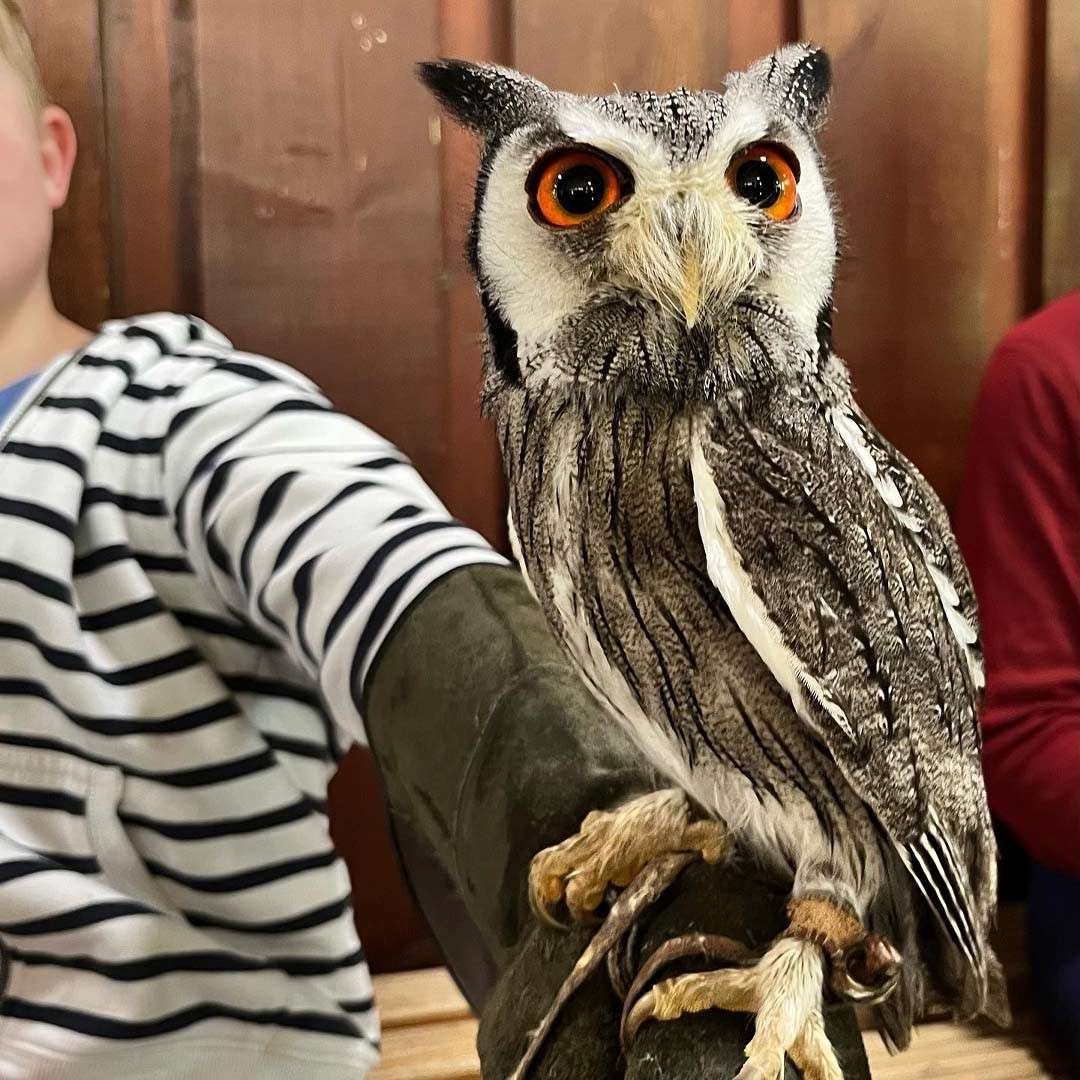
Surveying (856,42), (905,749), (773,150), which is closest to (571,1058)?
(905,749)

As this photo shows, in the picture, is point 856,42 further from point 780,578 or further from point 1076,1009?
point 1076,1009

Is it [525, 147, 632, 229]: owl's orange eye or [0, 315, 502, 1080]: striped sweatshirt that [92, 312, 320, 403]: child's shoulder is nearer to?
[0, 315, 502, 1080]: striped sweatshirt

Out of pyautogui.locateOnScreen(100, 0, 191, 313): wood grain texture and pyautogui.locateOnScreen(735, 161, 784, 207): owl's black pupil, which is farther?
pyautogui.locateOnScreen(100, 0, 191, 313): wood grain texture

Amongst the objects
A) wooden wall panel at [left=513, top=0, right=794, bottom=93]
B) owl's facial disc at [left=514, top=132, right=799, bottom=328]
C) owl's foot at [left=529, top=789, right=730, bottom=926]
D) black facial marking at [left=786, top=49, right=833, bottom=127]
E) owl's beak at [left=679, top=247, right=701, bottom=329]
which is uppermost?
wooden wall panel at [left=513, top=0, right=794, bottom=93]

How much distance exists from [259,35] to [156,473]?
0.22m

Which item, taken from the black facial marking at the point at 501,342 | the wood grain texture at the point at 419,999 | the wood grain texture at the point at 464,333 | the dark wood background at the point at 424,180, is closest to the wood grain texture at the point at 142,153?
the dark wood background at the point at 424,180

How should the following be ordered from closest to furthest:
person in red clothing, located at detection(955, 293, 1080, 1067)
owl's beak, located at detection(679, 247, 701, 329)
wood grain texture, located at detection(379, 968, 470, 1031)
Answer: owl's beak, located at detection(679, 247, 701, 329)
person in red clothing, located at detection(955, 293, 1080, 1067)
wood grain texture, located at detection(379, 968, 470, 1031)

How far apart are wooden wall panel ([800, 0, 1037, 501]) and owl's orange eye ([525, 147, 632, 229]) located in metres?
0.16

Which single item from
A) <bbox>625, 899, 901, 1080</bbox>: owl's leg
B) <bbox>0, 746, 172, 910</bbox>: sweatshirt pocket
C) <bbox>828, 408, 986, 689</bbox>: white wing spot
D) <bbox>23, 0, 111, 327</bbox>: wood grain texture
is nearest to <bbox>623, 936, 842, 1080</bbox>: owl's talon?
<bbox>625, 899, 901, 1080</bbox>: owl's leg

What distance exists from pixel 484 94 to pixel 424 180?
148 mm

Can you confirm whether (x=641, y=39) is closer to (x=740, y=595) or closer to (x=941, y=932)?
A: (x=740, y=595)

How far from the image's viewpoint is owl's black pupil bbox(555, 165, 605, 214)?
0.85 ft

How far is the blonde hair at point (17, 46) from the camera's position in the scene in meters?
0.47

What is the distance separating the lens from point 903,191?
41cm
